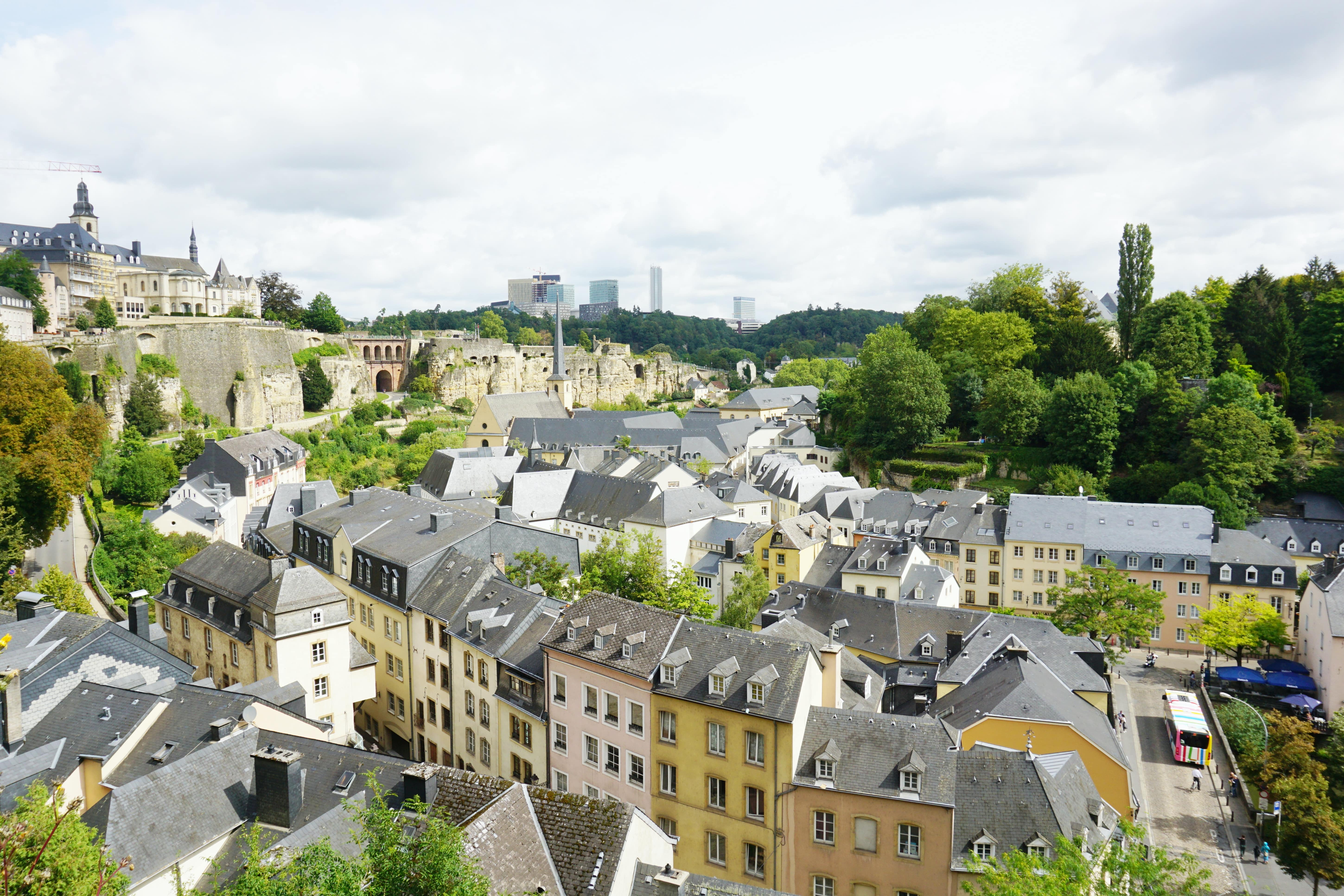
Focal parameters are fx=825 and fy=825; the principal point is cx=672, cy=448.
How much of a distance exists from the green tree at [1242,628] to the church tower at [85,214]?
98.1m

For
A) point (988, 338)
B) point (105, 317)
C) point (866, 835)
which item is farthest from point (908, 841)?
point (105, 317)

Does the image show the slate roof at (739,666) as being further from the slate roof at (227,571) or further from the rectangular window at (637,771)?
the slate roof at (227,571)

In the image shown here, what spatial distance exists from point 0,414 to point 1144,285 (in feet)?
221

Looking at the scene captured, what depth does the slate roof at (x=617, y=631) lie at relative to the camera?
2120 cm

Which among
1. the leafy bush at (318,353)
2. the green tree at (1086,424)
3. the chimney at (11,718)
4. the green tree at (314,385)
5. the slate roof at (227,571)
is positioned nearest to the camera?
the chimney at (11,718)

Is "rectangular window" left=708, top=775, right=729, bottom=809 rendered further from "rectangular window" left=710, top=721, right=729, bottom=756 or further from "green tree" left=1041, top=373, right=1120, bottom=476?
"green tree" left=1041, top=373, right=1120, bottom=476

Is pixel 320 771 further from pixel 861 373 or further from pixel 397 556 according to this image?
pixel 861 373

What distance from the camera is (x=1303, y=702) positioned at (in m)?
33.7

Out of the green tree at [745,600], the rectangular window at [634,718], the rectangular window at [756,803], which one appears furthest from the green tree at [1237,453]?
the rectangular window at [634,718]

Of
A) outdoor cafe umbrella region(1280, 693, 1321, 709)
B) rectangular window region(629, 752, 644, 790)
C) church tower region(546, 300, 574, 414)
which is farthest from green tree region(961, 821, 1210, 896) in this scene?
church tower region(546, 300, 574, 414)

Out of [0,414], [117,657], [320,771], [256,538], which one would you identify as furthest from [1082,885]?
[256,538]

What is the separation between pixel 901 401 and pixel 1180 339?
1868 cm

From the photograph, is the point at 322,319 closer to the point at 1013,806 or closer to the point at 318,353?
the point at 318,353

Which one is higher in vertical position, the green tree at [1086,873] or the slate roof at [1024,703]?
the green tree at [1086,873]
